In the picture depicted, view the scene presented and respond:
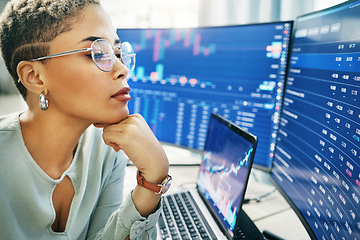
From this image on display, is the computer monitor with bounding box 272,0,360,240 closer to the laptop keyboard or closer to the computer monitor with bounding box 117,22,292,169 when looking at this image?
the computer monitor with bounding box 117,22,292,169

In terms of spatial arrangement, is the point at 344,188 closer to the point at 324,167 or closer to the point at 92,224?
the point at 324,167

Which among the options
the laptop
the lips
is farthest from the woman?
the laptop

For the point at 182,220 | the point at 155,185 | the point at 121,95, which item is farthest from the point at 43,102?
the point at 182,220

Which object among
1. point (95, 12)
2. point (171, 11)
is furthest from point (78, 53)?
point (171, 11)

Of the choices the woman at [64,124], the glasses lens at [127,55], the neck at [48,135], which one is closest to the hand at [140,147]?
the woman at [64,124]

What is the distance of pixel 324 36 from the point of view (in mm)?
696

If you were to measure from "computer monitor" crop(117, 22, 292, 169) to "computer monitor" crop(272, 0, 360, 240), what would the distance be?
0.45 ft

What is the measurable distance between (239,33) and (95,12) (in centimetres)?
61

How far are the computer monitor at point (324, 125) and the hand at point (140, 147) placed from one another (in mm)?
407

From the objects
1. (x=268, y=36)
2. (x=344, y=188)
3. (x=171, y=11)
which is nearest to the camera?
(x=344, y=188)

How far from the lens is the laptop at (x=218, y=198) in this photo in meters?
0.74

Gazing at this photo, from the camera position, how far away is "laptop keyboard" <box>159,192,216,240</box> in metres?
0.79

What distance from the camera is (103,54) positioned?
712 millimetres

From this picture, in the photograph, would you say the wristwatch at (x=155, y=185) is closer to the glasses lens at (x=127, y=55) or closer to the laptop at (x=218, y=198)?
the laptop at (x=218, y=198)
